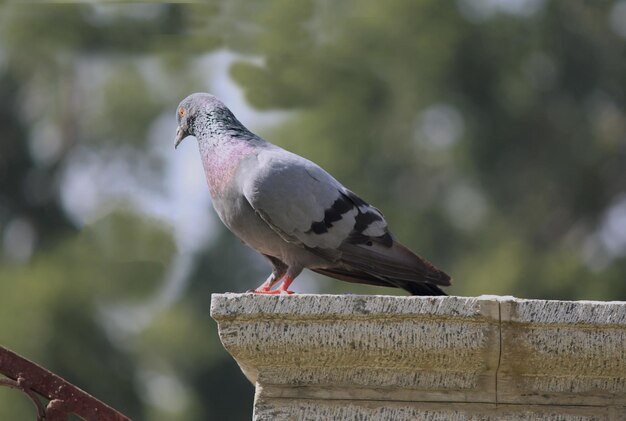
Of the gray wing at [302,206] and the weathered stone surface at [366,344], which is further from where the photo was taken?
the gray wing at [302,206]

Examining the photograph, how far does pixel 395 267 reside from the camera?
142 inches

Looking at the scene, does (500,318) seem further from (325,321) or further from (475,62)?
(475,62)

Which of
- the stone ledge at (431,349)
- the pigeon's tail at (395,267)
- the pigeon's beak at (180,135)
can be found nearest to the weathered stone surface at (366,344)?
the stone ledge at (431,349)

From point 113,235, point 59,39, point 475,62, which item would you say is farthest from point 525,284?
point 59,39

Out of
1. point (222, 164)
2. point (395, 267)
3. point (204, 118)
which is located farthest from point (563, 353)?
point (204, 118)

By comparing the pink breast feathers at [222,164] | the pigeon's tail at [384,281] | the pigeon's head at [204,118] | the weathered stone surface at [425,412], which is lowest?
the weathered stone surface at [425,412]

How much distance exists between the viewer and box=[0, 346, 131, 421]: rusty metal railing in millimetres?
2760

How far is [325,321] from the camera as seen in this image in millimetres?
2570

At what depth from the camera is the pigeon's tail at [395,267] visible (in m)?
3.59

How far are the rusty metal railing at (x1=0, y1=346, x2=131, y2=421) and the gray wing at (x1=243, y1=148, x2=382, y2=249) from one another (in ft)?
3.46

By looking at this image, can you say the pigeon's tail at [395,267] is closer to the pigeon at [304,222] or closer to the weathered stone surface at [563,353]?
the pigeon at [304,222]

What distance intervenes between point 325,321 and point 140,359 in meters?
12.4

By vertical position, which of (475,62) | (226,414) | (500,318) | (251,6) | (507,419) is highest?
(475,62)

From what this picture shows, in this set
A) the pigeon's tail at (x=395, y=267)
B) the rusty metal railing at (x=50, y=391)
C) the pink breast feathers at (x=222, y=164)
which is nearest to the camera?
the rusty metal railing at (x=50, y=391)
